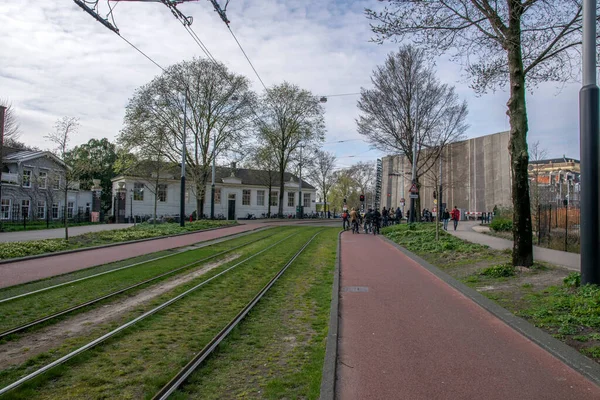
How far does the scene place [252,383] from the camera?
14.7 ft

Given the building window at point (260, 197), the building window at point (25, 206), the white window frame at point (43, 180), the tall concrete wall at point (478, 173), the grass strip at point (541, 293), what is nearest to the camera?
the grass strip at point (541, 293)

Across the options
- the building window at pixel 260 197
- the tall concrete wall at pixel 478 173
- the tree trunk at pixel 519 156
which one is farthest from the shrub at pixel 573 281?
the building window at pixel 260 197

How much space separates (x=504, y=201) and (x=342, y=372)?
1898 inches

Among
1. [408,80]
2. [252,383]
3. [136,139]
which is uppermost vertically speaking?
[408,80]

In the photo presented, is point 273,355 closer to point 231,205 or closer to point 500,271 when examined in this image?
point 500,271

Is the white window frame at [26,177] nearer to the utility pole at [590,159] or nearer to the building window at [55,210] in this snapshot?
the building window at [55,210]

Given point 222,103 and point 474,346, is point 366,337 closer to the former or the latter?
point 474,346

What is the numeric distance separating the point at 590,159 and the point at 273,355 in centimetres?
607

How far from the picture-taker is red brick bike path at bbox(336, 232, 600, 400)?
429 cm

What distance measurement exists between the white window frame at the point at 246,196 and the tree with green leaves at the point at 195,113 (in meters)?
16.7

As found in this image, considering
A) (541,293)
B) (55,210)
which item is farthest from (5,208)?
(541,293)

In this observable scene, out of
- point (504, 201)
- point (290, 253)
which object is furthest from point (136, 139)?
point (504, 201)

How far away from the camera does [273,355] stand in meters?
5.36

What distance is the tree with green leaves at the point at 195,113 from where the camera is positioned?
35.4 meters
